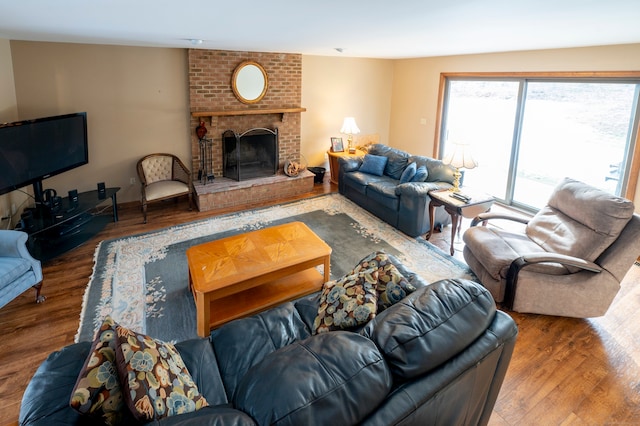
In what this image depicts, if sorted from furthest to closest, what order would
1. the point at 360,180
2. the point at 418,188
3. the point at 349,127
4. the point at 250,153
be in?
the point at 349,127 < the point at 250,153 < the point at 360,180 < the point at 418,188

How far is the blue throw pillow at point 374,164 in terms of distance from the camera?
5.68 metres

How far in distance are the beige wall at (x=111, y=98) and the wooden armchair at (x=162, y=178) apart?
0.19 meters

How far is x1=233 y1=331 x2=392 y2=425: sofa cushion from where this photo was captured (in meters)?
1.22

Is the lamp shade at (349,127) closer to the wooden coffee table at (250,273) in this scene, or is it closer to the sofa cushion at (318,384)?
the wooden coffee table at (250,273)

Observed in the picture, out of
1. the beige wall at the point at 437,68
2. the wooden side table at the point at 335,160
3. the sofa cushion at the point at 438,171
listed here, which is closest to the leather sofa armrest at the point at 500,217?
the sofa cushion at the point at 438,171

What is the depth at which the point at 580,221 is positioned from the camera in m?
3.29

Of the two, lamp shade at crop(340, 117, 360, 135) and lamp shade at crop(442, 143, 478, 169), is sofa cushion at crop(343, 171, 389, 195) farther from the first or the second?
lamp shade at crop(442, 143, 478, 169)

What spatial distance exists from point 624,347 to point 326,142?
540 centimetres

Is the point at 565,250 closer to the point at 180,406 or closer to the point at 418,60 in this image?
the point at 180,406

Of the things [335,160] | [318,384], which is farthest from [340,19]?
[335,160]

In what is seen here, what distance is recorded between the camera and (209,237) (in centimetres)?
460

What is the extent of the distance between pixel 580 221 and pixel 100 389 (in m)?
3.69

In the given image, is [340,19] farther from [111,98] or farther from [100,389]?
[111,98]

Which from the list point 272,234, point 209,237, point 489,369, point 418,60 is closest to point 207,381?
point 489,369
